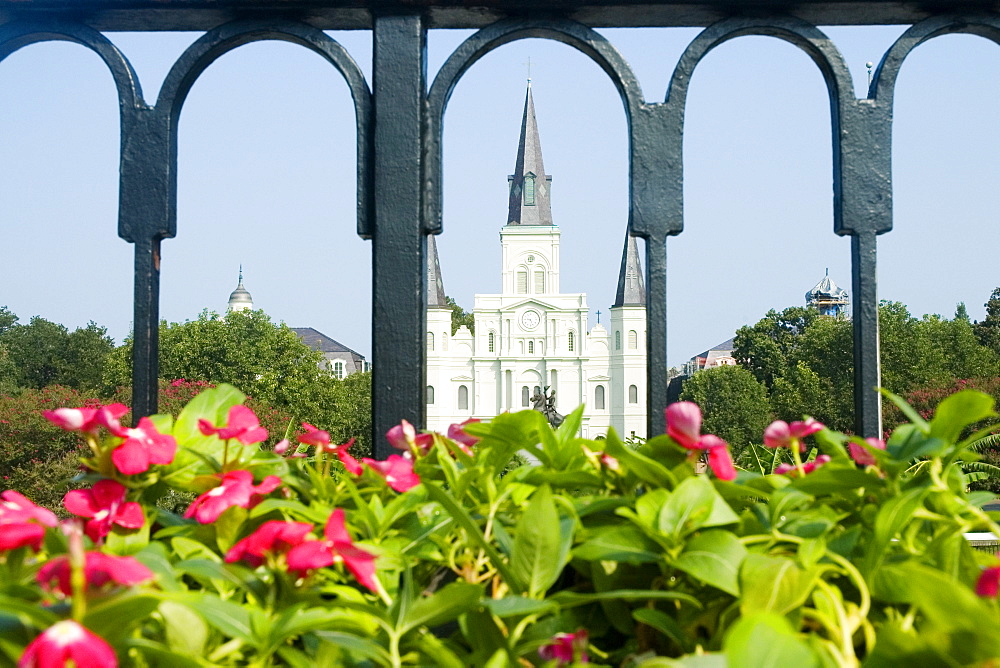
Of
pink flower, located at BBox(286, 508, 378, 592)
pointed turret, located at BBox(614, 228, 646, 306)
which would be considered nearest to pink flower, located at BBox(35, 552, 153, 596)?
pink flower, located at BBox(286, 508, 378, 592)

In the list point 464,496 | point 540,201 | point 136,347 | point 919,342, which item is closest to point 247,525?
point 464,496

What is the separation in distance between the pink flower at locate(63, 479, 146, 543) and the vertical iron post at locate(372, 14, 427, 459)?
15.9 inches

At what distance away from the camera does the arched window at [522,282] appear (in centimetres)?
5872

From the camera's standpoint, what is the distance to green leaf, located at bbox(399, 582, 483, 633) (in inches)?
23.3

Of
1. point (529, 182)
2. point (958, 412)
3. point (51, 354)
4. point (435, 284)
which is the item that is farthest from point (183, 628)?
point (529, 182)

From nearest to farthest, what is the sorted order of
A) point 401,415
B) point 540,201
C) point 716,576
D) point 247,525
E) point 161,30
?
1. point 716,576
2. point 247,525
3. point 401,415
4. point 161,30
5. point 540,201

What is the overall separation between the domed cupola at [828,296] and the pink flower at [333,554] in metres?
70.1

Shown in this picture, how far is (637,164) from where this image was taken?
3.82 feet

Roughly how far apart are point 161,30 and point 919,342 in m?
33.2

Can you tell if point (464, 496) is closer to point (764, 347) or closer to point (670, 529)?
point (670, 529)

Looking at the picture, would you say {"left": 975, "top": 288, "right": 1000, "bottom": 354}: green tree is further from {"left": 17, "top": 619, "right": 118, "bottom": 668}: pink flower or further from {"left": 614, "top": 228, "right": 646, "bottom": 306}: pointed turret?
{"left": 17, "top": 619, "right": 118, "bottom": 668}: pink flower

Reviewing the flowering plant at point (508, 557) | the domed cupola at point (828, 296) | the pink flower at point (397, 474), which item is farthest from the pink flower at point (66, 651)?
the domed cupola at point (828, 296)

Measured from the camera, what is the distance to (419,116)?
3.93ft

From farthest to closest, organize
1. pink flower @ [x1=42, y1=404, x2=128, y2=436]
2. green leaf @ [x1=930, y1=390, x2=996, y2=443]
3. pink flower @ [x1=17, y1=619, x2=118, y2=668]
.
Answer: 1. pink flower @ [x1=42, y1=404, x2=128, y2=436]
2. green leaf @ [x1=930, y1=390, x2=996, y2=443]
3. pink flower @ [x1=17, y1=619, x2=118, y2=668]
